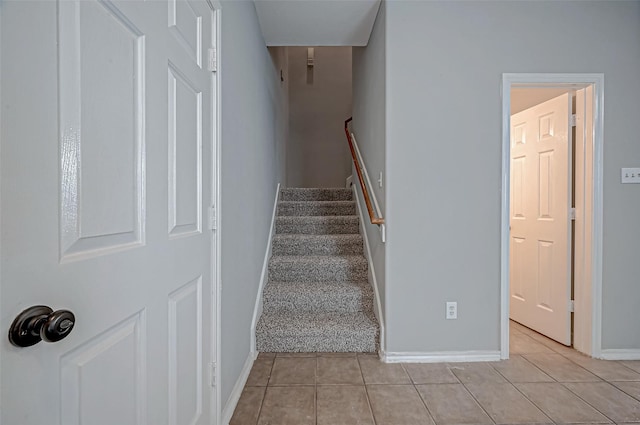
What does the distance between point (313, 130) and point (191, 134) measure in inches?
169

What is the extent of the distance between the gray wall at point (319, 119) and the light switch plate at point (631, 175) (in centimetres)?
345

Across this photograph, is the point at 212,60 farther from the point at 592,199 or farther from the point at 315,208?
the point at 592,199

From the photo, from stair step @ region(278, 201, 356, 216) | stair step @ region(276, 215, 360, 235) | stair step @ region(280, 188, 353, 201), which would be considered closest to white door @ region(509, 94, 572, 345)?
stair step @ region(276, 215, 360, 235)

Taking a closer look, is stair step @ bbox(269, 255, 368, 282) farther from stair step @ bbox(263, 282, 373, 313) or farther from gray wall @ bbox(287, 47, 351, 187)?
gray wall @ bbox(287, 47, 351, 187)

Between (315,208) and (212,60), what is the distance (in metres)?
2.50

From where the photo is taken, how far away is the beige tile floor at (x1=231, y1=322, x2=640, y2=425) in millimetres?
1761

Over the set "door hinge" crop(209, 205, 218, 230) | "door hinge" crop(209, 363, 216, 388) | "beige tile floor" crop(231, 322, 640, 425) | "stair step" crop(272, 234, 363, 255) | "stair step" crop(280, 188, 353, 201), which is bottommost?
"beige tile floor" crop(231, 322, 640, 425)

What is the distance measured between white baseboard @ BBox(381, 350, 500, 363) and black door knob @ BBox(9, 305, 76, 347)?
7.05 feet

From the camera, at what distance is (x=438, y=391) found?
79.0 inches

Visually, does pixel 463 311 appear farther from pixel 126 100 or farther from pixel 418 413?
pixel 126 100

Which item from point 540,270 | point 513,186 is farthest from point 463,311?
point 513,186

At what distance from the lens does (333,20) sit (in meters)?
2.67

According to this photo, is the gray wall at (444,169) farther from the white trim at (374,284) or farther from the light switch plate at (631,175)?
the light switch plate at (631,175)

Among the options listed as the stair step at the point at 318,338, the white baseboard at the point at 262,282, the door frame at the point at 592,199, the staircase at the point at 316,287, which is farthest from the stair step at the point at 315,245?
the door frame at the point at 592,199
